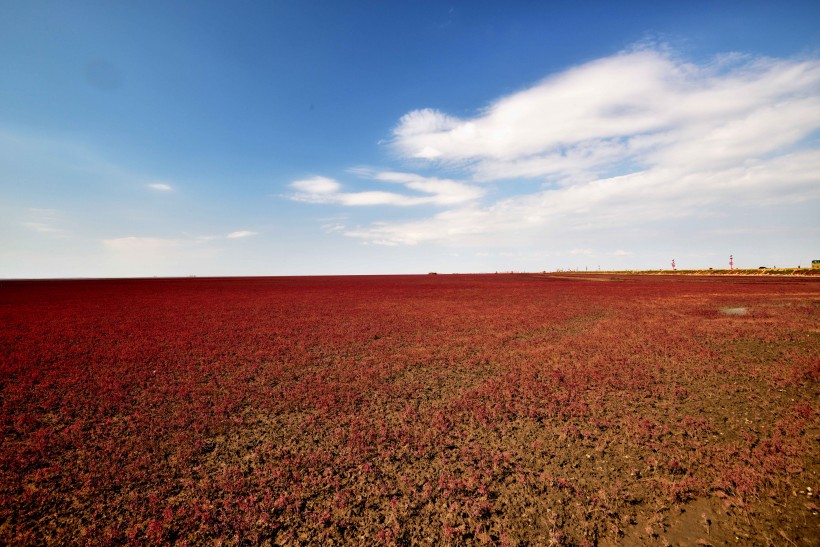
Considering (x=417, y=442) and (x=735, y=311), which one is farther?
(x=735, y=311)

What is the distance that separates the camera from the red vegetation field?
15.0ft

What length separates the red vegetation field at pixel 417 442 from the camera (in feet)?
15.0

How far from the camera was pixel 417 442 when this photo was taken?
21.7ft

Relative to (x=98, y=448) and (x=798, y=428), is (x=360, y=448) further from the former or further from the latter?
(x=798, y=428)

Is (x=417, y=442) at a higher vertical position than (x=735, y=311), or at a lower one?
lower

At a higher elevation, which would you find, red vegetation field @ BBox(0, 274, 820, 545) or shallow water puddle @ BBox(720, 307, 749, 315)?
shallow water puddle @ BBox(720, 307, 749, 315)

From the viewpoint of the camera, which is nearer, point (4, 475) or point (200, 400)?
point (4, 475)

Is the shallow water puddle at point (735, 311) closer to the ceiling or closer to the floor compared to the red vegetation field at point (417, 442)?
closer to the ceiling

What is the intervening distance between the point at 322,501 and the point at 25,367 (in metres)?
13.2

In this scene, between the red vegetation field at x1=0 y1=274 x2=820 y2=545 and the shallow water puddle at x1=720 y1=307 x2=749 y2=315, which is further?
the shallow water puddle at x1=720 y1=307 x2=749 y2=315

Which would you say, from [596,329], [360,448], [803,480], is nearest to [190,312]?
[360,448]

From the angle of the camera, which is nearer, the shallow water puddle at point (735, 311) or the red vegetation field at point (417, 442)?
the red vegetation field at point (417, 442)

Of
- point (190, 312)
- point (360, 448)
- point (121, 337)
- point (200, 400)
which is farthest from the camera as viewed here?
point (190, 312)

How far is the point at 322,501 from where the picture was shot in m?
5.04
